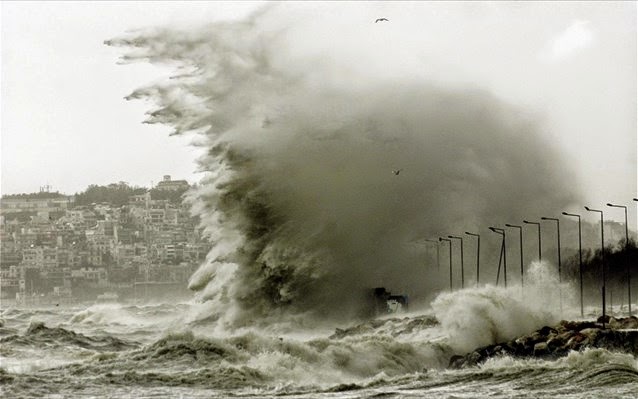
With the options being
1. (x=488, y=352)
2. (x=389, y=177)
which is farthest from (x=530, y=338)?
(x=389, y=177)

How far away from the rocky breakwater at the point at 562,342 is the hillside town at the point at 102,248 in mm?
100775

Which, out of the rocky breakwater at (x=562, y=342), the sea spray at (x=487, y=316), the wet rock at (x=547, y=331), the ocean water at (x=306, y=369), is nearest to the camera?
the ocean water at (x=306, y=369)

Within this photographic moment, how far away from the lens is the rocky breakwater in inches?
1891

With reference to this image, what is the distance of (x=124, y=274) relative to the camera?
162750 mm

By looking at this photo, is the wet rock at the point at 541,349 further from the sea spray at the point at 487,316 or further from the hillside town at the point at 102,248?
the hillside town at the point at 102,248

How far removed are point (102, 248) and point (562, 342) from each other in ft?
395

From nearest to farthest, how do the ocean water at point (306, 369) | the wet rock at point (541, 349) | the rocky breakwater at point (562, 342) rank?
the ocean water at point (306, 369) < the rocky breakwater at point (562, 342) < the wet rock at point (541, 349)

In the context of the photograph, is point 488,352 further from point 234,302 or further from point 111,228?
point 111,228

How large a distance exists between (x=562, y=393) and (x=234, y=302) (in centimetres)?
3760

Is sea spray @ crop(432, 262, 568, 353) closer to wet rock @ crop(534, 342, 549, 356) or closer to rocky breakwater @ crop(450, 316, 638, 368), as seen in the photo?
rocky breakwater @ crop(450, 316, 638, 368)

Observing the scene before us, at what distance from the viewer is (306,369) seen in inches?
1874

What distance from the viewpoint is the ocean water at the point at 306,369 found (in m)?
42.1

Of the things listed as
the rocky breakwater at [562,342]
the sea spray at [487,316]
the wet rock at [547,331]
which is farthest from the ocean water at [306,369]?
the wet rock at [547,331]

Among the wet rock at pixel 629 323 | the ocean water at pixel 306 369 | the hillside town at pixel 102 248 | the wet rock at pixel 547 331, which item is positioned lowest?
the ocean water at pixel 306 369
